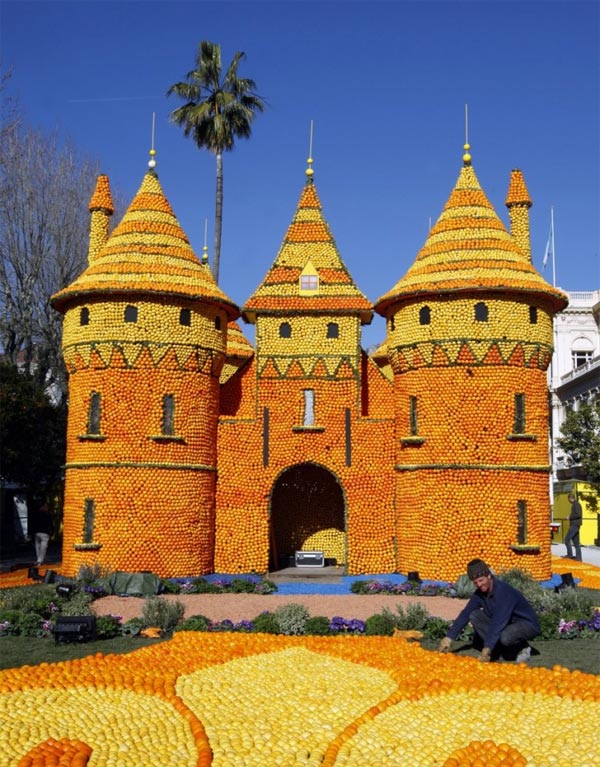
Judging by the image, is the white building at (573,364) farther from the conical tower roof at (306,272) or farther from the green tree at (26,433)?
the green tree at (26,433)

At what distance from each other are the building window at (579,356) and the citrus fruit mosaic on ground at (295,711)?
176ft

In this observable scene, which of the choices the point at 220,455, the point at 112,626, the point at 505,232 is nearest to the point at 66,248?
the point at 220,455

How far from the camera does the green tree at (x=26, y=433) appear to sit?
26594mm

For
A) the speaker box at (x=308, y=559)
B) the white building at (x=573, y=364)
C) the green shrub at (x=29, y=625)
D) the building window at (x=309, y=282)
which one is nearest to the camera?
the green shrub at (x=29, y=625)

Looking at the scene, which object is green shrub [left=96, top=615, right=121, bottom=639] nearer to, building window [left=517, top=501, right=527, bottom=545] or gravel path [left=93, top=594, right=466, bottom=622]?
gravel path [left=93, top=594, right=466, bottom=622]

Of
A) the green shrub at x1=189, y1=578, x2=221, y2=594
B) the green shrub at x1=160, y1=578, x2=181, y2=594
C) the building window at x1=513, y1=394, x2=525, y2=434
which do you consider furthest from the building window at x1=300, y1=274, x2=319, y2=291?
the green shrub at x1=160, y1=578, x2=181, y2=594

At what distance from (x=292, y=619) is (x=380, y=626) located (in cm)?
145

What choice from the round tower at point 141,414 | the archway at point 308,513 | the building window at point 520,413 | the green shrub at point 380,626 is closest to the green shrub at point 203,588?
the round tower at point 141,414

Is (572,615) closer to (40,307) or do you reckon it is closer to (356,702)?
(356,702)

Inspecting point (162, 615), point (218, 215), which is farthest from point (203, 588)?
point (218, 215)

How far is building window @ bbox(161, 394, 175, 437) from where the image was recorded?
2134 cm

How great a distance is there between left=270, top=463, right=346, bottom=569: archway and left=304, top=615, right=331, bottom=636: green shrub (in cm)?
1078

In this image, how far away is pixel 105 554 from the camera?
66.9 feet

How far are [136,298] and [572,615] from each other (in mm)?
13277
